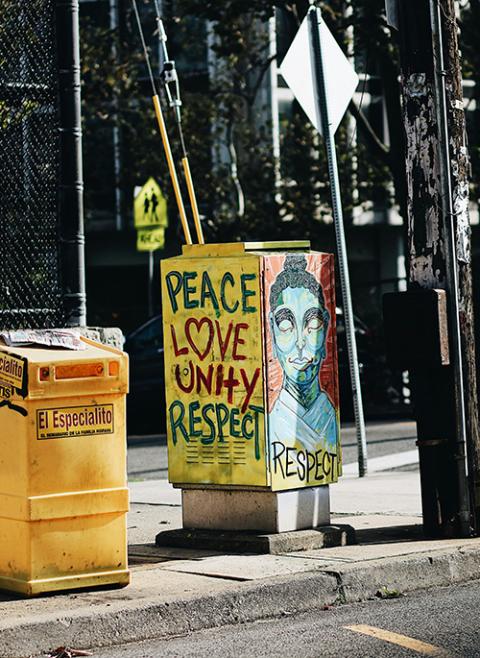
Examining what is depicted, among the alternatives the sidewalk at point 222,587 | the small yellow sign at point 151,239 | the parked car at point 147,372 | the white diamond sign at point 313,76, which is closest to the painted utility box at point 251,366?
the sidewalk at point 222,587

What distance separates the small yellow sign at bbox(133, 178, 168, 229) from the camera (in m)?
21.2

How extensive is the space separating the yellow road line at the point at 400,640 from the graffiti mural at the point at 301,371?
1.52 metres

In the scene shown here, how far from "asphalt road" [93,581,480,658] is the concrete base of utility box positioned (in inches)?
39.2

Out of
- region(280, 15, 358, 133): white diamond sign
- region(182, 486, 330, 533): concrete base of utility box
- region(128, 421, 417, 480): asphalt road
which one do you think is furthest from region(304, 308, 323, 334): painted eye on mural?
region(128, 421, 417, 480): asphalt road

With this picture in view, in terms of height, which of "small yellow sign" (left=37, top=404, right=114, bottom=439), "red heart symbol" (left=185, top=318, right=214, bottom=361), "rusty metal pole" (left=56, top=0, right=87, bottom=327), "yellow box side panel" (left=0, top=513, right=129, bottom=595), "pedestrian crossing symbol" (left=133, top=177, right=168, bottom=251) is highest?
"pedestrian crossing symbol" (left=133, top=177, right=168, bottom=251)

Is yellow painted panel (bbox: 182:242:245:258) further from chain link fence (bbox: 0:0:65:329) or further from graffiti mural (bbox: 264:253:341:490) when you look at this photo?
chain link fence (bbox: 0:0:65:329)

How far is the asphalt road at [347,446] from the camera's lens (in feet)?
47.2

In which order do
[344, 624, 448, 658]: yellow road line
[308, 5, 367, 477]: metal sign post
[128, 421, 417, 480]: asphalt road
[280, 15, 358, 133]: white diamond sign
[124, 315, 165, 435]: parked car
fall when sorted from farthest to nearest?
[124, 315, 165, 435]: parked car → [128, 421, 417, 480]: asphalt road → [308, 5, 367, 477]: metal sign post → [280, 15, 358, 133]: white diamond sign → [344, 624, 448, 658]: yellow road line

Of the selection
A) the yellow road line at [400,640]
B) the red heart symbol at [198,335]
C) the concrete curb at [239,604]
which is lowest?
the yellow road line at [400,640]

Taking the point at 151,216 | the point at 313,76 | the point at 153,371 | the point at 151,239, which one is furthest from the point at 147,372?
the point at 313,76

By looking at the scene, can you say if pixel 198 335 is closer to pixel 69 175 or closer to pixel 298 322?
pixel 298 322

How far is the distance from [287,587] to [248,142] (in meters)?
22.3

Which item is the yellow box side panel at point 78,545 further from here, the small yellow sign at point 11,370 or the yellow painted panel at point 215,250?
the yellow painted panel at point 215,250

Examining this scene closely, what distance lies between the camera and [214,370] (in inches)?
319
